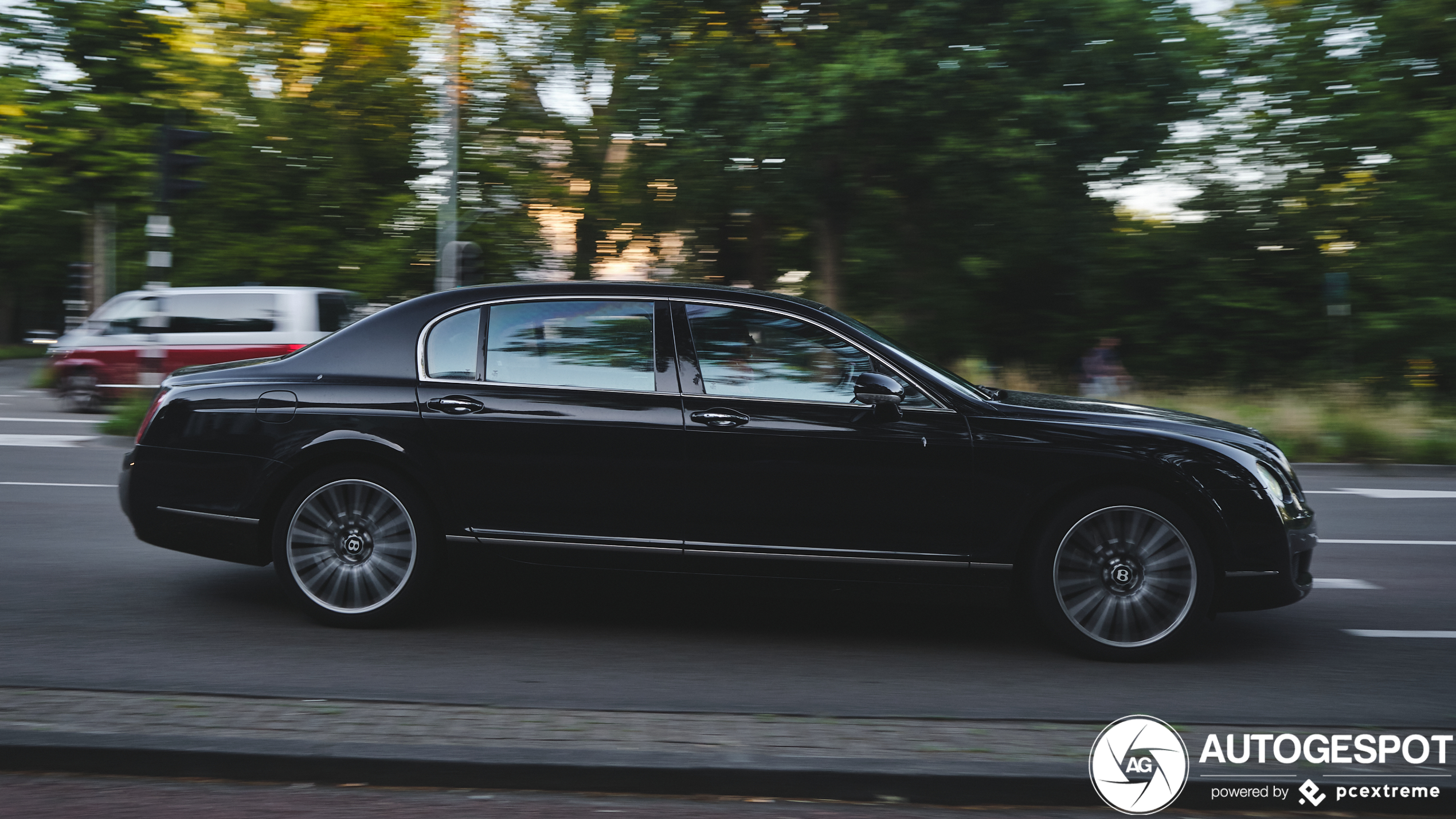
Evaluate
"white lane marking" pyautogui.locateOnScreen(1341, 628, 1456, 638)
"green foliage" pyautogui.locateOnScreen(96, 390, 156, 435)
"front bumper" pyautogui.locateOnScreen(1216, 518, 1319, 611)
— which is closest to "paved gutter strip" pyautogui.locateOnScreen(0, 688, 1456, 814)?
"front bumper" pyautogui.locateOnScreen(1216, 518, 1319, 611)

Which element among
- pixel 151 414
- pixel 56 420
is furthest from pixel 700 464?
pixel 56 420

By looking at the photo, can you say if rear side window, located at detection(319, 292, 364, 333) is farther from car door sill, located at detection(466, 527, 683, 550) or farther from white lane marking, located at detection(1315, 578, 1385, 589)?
white lane marking, located at detection(1315, 578, 1385, 589)

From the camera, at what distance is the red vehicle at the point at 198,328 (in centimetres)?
1692

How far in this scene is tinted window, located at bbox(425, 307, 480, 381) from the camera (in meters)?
5.59

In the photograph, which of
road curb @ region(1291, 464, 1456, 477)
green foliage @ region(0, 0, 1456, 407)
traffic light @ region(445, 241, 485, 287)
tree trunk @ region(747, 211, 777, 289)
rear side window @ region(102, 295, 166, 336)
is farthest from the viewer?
tree trunk @ region(747, 211, 777, 289)

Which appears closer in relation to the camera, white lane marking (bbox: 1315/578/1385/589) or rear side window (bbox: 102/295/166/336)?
white lane marking (bbox: 1315/578/1385/589)

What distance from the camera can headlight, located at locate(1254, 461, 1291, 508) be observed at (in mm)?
5254

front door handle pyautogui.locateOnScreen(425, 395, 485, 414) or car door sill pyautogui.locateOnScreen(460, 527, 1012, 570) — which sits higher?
front door handle pyautogui.locateOnScreen(425, 395, 485, 414)

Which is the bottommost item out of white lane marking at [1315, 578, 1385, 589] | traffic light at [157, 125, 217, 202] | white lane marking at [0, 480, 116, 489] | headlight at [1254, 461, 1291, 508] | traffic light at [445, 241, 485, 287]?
white lane marking at [1315, 578, 1385, 589]

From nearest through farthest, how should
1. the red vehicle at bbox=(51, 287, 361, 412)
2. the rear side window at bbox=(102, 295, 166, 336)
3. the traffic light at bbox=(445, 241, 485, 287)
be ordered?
the traffic light at bbox=(445, 241, 485, 287) → the red vehicle at bbox=(51, 287, 361, 412) → the rear side window at bbox=(102, 295, 166, 336)

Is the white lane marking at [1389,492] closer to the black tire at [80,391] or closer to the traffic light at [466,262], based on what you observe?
the traffic light at [466,262]

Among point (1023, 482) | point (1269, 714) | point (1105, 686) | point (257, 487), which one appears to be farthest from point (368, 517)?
point (1269, 714)

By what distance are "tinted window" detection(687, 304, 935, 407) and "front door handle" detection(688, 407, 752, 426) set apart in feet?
0.31

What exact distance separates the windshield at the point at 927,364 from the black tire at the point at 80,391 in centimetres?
1636
